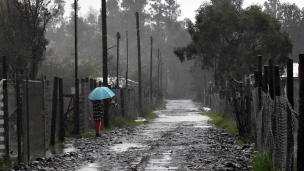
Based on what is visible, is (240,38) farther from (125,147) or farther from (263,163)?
(263,163)

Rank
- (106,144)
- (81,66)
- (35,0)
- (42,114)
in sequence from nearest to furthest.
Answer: (42,114) < (106,144) < (35,0) < (81,66)

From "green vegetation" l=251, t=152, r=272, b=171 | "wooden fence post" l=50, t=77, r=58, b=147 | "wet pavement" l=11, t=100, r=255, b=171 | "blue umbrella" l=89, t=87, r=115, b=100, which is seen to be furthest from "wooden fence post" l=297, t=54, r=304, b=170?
"blue umbrella" l=89, t=87, r=115, b=100

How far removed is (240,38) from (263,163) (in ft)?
111

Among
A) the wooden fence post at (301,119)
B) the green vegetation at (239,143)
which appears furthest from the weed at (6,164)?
the green vegetation at (239,143)

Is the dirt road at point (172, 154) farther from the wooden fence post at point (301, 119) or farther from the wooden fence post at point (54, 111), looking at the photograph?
the wooden fence post at point (301, 119)

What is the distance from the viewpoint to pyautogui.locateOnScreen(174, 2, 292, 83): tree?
4347 cm

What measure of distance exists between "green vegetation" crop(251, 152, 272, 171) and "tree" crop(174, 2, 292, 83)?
30737 mm

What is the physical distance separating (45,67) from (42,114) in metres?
52.8

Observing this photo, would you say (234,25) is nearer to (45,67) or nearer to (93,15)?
(45,67)

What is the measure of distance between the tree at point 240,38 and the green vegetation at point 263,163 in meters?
30.7

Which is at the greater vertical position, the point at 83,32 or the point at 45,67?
the point at 83,32

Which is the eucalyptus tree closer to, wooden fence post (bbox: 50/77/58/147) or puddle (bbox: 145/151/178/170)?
wooden fence post (bbox: 50/77/58/147)

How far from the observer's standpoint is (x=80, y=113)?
829 inches

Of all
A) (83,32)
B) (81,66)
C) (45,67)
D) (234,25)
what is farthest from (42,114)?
(83,32)
